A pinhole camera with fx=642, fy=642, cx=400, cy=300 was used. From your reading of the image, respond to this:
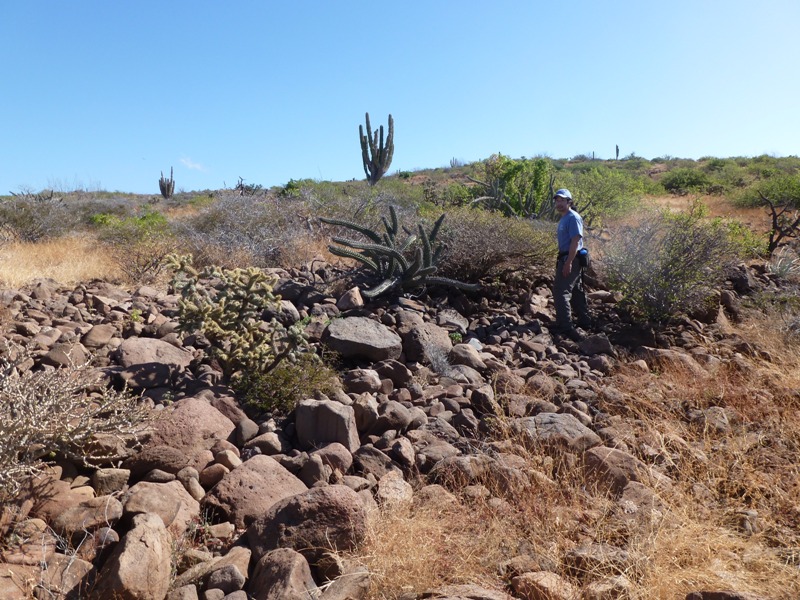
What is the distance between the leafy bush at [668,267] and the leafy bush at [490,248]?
0.93 m

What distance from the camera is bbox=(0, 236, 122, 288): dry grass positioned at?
7.46 m

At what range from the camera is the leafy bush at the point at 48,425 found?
3084mm

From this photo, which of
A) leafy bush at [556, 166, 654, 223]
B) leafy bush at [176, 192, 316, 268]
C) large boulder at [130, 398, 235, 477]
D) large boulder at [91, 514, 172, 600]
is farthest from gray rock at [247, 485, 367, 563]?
leafy bush at [556, 166, 654, 223]

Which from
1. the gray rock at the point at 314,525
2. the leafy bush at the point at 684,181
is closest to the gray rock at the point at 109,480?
the gray rock at the point at 314,525

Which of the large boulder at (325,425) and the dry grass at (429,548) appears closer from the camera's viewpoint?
the dry grass at (429,548)

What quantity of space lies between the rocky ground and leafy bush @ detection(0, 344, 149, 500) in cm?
12

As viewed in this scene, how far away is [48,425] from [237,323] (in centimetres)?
200

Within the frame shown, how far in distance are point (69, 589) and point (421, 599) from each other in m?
1.51

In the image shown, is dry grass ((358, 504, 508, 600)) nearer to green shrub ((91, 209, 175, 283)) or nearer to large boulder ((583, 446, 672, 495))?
large boulder ((583, 446, 672, 495))

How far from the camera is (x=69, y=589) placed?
2.74 m

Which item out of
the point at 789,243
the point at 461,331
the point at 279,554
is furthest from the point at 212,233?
the point at 789,243

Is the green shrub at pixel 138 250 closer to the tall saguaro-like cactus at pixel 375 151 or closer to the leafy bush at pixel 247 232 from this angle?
the leafy bush at pixel 247 232

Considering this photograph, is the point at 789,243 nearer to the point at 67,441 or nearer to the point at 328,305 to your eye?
the point at 328,305

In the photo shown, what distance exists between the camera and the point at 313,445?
4258 millimetres
